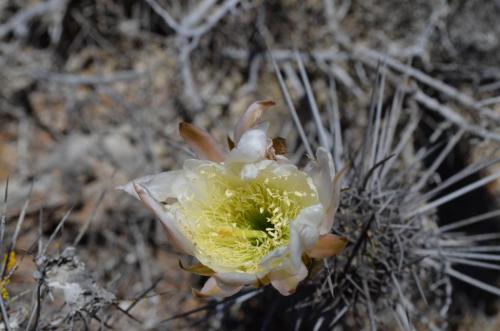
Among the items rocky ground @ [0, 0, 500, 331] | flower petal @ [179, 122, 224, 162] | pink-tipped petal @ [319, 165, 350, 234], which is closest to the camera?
pink-tipped petal @ [319, 165, 350, 234]

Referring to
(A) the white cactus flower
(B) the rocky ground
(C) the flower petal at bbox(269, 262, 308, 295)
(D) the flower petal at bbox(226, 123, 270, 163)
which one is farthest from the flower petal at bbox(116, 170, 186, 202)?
(B) the rocky ground

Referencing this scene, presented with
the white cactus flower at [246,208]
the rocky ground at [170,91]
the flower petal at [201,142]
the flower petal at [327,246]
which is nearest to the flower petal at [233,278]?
the white cactus flower at [246,208]

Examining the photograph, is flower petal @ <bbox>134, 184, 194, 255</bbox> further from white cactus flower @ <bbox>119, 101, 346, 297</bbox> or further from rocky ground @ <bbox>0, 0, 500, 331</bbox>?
rocky ground @ <bbox>0, 0, 500, 331</bbox>

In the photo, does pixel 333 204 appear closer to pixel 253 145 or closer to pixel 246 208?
pixel 253 145

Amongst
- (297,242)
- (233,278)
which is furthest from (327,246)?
(233,278)

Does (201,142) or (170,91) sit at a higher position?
(201,142)

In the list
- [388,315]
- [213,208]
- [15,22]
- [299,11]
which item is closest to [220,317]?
[388,315]

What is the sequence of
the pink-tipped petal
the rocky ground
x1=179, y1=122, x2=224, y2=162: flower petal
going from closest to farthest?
the pink-tipped petal, x1=179, y1=122, x2=224, y2=162: flower petal, the rocky ground

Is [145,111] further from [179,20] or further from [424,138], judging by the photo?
[424,138]
